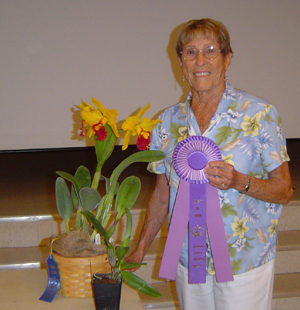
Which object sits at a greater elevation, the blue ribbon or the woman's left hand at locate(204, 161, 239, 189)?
the woman's left hand at locate(204, 161, 239, 189)

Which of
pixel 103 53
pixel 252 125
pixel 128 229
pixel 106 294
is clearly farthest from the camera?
pixel 103 53

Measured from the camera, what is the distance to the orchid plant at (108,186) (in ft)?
3.30

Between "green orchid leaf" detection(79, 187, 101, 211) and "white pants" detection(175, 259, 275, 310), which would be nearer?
"green orchid leaf" detection(79, 187, 101, 211)

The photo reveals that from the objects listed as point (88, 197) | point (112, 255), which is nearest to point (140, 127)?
point (88, 197)

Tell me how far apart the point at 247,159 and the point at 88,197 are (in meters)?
0.46

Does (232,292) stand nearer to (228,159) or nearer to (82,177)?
(228,159)

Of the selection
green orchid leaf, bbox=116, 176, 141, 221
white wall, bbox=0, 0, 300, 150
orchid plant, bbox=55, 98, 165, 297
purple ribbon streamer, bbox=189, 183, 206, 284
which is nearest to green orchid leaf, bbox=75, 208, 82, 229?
orchid plant, bbox=55, 98, 165, 297

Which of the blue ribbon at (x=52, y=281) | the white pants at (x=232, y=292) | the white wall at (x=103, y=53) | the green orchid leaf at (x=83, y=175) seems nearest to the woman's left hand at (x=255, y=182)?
the white pants at (x=232, y=292)

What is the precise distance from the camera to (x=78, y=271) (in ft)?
3.44

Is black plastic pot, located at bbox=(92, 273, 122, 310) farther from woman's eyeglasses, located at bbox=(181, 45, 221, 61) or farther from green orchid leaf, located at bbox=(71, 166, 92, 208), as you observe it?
woman's eyeglasses, located at bbox=(181, 45, 221, 61)

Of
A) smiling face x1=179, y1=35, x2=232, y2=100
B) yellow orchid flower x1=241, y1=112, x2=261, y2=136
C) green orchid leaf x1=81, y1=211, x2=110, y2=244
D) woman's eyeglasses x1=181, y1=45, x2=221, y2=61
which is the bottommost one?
green orchid leaf x1=81, y1=211, x2=110, y2=244

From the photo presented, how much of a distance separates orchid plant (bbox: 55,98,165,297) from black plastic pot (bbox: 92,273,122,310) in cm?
4

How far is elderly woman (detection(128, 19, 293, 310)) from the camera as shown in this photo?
1162 mm

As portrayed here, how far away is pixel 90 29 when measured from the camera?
4.42m
